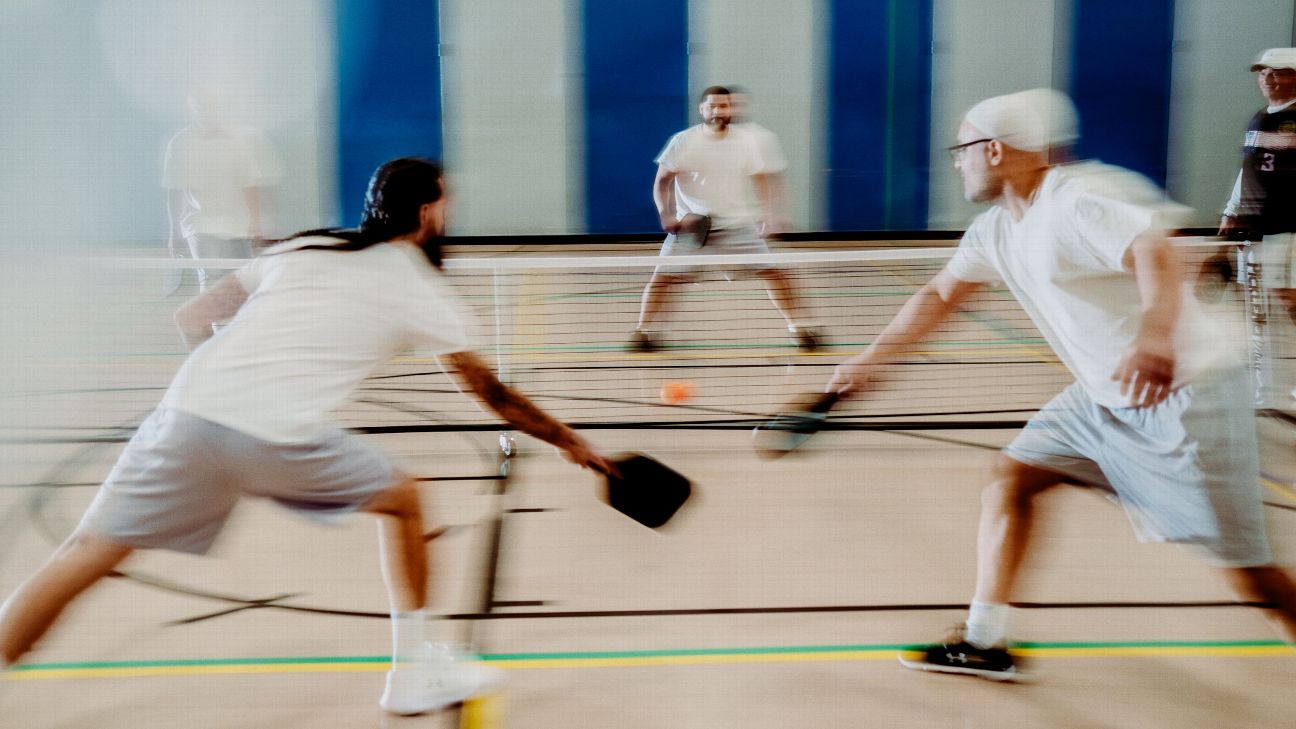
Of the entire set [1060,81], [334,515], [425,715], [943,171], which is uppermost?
[1060,81]

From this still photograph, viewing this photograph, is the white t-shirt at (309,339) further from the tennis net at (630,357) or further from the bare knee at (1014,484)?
the tennis net at (630,357)

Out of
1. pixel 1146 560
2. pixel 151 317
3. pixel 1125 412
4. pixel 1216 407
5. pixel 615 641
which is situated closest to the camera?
pixel 1216 407

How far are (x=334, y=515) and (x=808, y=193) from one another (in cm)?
1196

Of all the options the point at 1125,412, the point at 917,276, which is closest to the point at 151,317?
the point at 917,276

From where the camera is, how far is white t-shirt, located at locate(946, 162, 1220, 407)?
9.21ft

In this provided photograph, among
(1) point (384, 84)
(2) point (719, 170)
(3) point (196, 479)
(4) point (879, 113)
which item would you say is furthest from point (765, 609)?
(1) point (384, 84)

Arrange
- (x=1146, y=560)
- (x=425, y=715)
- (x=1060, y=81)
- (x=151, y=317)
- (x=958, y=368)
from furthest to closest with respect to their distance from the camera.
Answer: (x=1060, y=81), (x=151, y=317), (x=958, y=368), (x=1146, y=560), (x=425, y=715)

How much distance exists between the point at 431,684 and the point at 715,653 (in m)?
0.94

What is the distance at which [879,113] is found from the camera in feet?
46.0

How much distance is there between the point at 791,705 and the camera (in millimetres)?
3279

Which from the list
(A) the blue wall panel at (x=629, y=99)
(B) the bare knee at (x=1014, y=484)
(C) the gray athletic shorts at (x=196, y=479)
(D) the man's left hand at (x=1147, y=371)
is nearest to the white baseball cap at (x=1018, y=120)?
(D) the man's left hand at (x=1147, y=371)

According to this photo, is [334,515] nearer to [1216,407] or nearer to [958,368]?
[1216,407]

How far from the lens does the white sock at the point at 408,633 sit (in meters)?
3.23

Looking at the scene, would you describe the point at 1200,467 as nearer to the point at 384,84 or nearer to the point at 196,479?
the point at 196,479
